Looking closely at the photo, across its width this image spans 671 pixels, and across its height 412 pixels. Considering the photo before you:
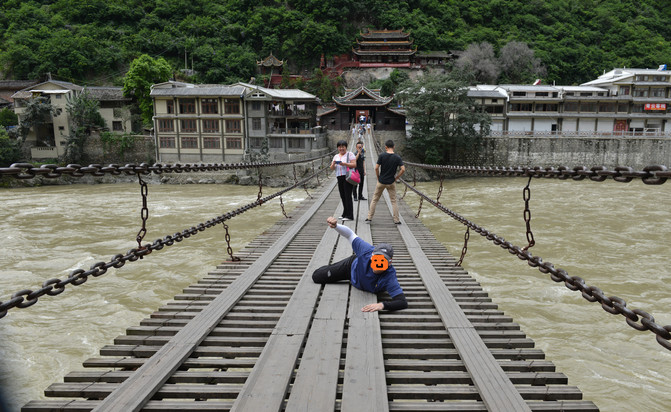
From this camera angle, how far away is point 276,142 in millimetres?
30641

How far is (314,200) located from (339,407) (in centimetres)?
789

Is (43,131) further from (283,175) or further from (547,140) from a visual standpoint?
(547,140)

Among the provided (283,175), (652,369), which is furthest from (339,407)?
(283,175)

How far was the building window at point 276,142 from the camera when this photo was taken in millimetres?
30578

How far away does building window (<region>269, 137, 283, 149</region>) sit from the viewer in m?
30.6

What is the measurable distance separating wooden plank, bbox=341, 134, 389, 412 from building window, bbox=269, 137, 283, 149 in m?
27.6

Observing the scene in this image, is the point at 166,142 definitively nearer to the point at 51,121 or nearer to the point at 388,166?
the point at 51,121

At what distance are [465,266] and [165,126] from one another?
2516 cm

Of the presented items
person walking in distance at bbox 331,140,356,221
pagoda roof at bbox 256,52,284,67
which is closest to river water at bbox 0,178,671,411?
person walking in distance at bbox 331,140,356,221

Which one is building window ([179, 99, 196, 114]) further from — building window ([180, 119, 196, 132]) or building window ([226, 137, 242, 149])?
building window ([226, 137, 242, 149])

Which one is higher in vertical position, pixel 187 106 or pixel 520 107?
pixel 520 107

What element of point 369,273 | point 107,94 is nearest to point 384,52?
point 107,94

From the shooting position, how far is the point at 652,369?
273 inches

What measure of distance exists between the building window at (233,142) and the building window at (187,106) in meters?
3.08
